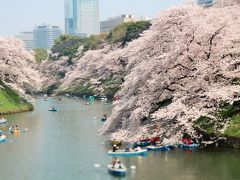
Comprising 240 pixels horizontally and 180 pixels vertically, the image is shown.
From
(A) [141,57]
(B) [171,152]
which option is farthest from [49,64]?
(B) [171,152]

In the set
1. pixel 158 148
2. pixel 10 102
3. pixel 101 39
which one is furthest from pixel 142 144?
pixel 101 39

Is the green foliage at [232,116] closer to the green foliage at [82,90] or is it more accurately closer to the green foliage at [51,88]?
the green foliage at [82,90]

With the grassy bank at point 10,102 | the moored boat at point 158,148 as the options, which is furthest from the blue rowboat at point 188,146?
the grassy bank at point 10,102

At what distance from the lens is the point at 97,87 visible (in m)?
93.8

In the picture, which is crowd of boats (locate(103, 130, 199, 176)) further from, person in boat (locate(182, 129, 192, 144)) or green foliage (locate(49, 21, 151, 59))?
green foliage (locate(49, 21, 151, 59))

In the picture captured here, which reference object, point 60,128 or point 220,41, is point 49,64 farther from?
point 220,41

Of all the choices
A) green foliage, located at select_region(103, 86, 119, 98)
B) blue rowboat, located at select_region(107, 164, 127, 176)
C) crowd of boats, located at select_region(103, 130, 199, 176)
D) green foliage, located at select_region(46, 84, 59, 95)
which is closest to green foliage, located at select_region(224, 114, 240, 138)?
crowd of boats, located at select_region(103, 130, 199, 176)

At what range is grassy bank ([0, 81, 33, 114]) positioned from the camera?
203 feet

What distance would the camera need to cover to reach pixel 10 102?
63656 mm

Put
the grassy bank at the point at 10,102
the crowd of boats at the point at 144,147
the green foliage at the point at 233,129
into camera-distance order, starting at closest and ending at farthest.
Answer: the green foliage at the point at 233,129 → the crowd of boats at the point at 144,147 → the grassy bank at the point at 10,102

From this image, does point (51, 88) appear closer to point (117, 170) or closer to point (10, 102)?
point (10, 102)

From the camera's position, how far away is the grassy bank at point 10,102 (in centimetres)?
6191

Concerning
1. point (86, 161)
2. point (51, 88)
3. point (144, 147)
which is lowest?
point (51, 88)

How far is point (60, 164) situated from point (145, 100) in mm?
7945
